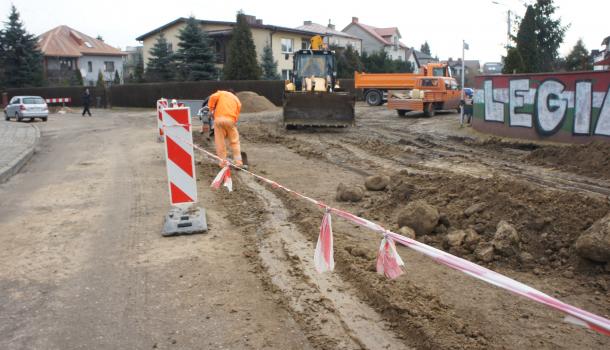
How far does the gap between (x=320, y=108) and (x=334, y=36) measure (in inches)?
2157

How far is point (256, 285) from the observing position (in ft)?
16.2

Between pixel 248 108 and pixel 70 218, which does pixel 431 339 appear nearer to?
pixel 70 218

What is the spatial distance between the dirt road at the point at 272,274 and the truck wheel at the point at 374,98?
87.5 ft

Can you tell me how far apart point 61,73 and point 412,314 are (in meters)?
72.8

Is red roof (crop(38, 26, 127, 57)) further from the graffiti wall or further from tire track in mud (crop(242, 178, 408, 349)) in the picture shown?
tire track in mud (crop(242, 178, 408, 349))

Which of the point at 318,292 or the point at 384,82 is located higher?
the point at 384,82

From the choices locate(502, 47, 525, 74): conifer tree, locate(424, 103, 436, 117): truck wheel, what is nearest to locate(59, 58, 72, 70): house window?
locate(502, 47, 525, 74): conifer tree

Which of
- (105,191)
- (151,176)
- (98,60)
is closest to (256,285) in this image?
(105,191)

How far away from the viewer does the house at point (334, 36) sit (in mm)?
71062

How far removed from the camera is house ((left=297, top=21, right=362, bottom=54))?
233 ft

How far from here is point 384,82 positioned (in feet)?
119

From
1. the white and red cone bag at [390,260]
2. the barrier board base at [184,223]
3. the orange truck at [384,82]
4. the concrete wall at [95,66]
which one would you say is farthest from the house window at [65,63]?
the white and red cone bag at [390,260]

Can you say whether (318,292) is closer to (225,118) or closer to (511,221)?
(511,221)

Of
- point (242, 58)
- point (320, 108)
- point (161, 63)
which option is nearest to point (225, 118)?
point (320, 108)
